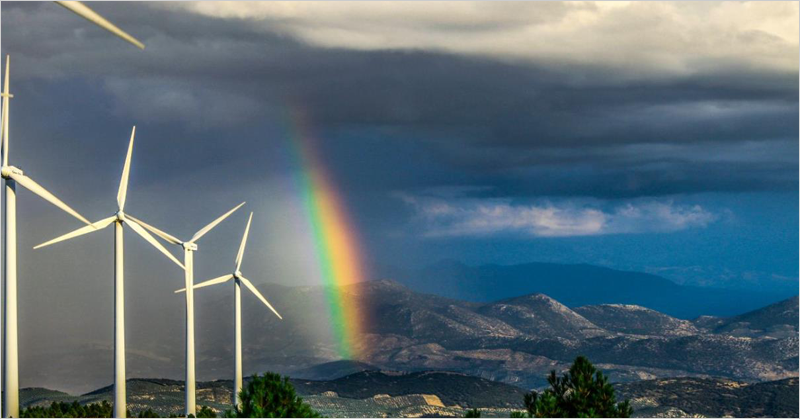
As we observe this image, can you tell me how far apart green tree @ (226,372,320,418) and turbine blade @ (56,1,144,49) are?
113 ft

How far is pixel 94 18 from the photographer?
2822 inches

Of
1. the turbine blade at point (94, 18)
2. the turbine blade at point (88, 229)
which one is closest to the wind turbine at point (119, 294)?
the turbine blade at point (88, 229)

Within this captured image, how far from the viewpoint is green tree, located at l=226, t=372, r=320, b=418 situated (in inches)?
3703

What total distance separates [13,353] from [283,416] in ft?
70.7

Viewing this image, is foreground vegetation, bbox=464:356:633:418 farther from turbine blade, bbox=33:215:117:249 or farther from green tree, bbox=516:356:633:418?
turbine blade, bbox=33:215:117:249

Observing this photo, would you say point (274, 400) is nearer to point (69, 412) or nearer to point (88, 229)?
point (88, 229)

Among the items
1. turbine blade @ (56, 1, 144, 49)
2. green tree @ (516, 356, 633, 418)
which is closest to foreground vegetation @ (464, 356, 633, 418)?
green tree @ (516, 356, 633, 418)

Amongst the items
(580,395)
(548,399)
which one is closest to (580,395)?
(580,395)

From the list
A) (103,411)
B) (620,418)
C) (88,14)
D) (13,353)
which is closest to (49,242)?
(13,353)

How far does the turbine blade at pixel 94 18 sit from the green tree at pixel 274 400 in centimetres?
3456

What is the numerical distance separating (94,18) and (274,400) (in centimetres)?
3699

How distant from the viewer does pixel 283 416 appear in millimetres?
93875

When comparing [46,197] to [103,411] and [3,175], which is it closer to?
[3,175]

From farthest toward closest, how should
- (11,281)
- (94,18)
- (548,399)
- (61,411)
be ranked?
(61,411)
(548,399)
(11,281)
(94,18)
